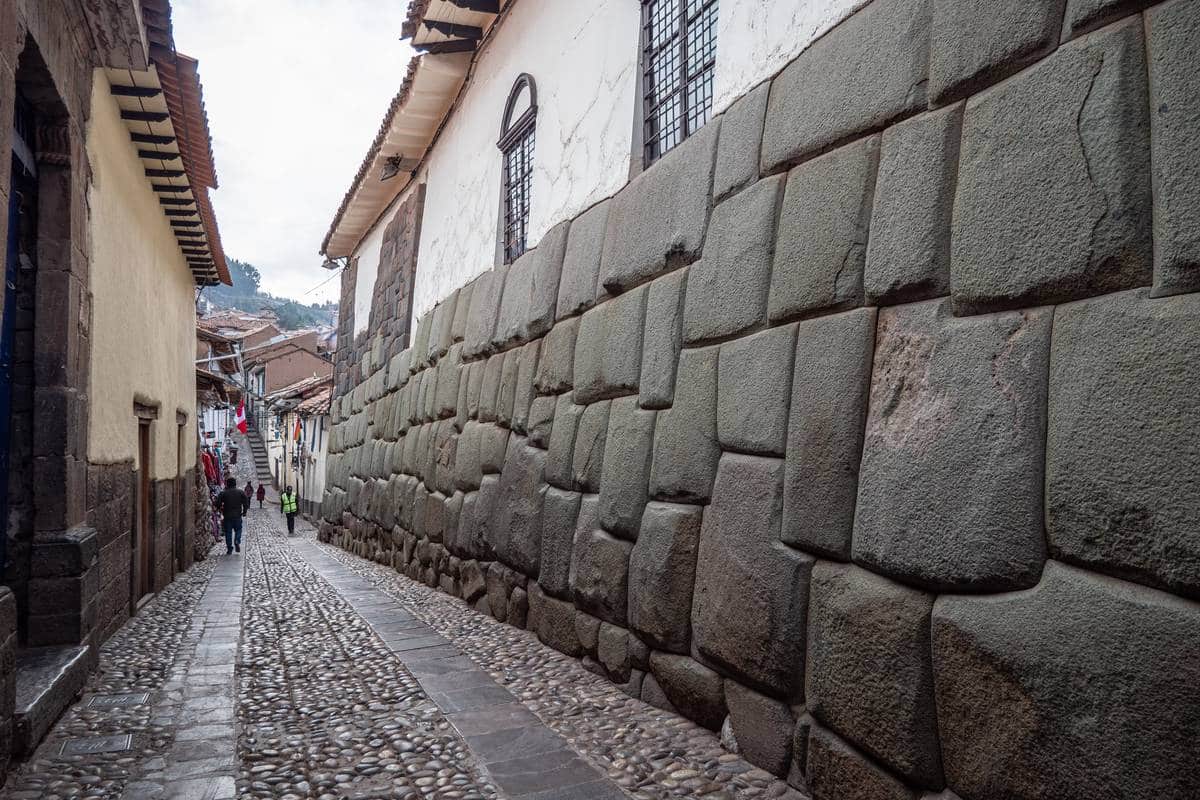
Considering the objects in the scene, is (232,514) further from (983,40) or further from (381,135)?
(983,40)

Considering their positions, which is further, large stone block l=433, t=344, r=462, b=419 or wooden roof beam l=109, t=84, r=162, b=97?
large stone block l=433, t=344, r=462, b=419

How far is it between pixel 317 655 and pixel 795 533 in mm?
3591

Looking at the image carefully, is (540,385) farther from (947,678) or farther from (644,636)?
(947,678)

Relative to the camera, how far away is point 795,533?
285 cm

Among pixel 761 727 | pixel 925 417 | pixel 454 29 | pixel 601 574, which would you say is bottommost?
pixel 761 727

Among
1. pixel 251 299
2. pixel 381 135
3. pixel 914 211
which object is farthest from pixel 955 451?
pixel 251 299

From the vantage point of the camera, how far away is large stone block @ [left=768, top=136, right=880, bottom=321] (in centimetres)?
277

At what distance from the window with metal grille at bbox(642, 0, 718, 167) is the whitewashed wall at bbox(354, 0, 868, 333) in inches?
4.6

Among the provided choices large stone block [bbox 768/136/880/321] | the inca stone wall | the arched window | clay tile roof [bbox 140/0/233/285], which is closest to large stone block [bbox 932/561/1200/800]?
the inca stone wall

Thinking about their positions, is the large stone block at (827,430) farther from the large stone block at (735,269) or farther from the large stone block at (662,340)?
the large stone block at (662,340)

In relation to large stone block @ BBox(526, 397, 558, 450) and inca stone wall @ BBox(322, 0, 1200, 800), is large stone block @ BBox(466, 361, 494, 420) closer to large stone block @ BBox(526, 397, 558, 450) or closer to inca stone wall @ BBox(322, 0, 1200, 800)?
large stone block @ BBox(526, 397, 558, 450)

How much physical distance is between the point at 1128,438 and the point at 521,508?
4204mm

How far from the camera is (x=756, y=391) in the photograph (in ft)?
10.4

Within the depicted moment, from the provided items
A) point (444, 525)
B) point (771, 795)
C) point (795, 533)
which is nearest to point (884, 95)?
point (795, 533)
